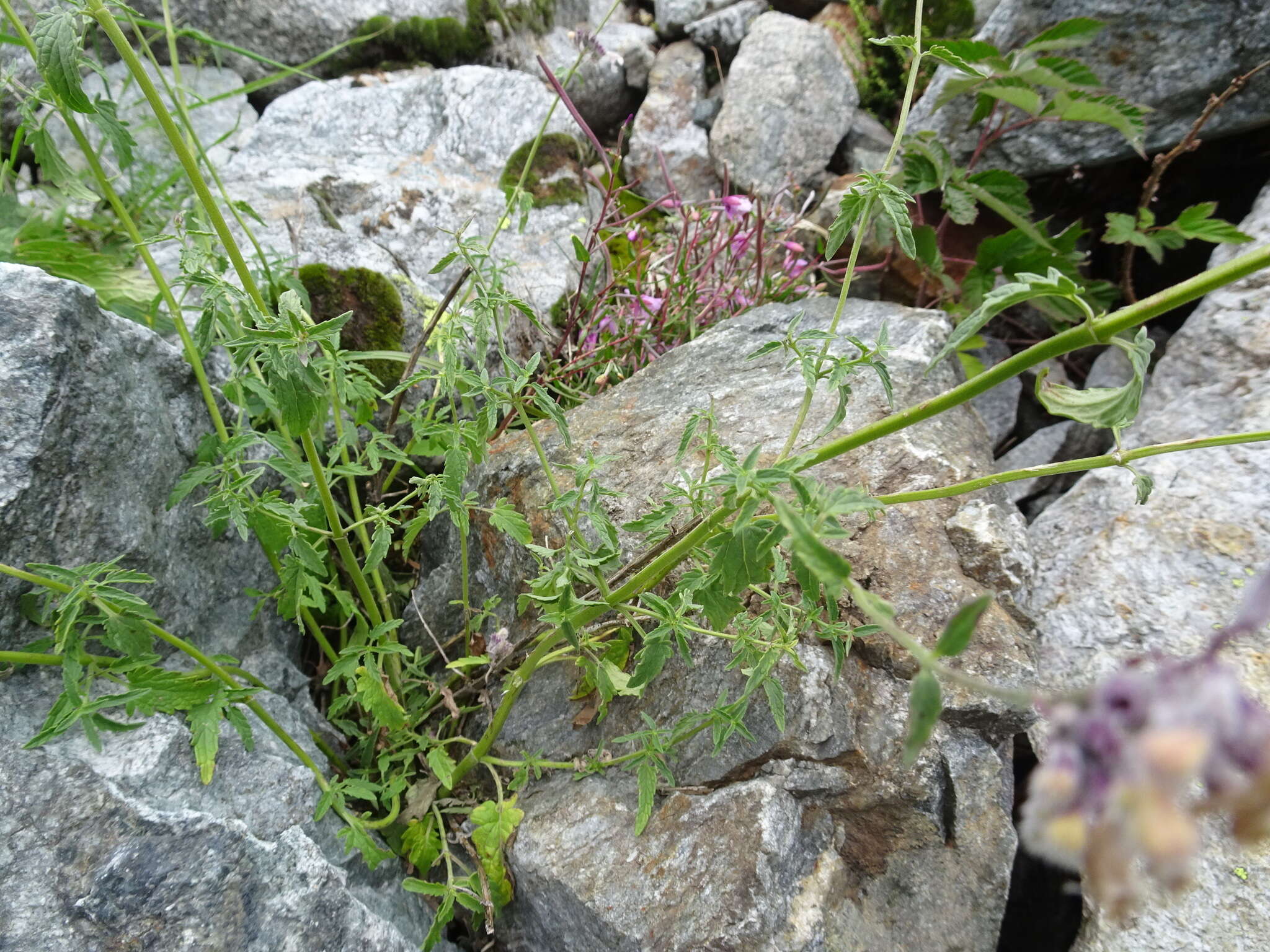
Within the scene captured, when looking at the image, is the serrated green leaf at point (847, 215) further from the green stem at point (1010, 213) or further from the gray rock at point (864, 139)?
the gray rock at point (864, 139)

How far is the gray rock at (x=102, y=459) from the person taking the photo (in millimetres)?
1690

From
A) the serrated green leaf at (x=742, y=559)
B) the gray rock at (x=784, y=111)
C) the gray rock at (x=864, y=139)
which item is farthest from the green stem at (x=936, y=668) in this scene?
the gray rock at (x=864, y=139)

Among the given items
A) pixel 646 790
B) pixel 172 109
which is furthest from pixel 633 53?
pixel 646 790

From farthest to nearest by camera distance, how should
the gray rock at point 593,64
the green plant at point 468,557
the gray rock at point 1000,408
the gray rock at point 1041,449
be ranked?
the gray rock at point 593,64 < the gray rock at point 1000,408 < the gray rock at point 1041,449 < the green plant at point 468,557

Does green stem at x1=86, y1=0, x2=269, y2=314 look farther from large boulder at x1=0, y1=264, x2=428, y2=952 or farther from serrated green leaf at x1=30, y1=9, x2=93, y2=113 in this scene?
large boulder at x1=0, y1=264, x2=428, y2=952

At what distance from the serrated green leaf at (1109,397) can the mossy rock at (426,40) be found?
4268 millimetres

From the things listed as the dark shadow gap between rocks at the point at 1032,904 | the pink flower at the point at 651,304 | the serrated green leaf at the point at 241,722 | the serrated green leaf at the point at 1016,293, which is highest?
the serrated green leaf at the point at 1016,293

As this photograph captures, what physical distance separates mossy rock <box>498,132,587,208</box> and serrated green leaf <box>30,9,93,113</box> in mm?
2285

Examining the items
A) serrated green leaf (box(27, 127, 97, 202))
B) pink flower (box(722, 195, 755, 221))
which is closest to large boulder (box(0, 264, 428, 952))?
serrated green leaf (box(27, 127, 97, 202))

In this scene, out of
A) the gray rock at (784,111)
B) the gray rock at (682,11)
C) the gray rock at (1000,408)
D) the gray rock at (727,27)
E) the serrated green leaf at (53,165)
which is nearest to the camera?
the serrated green leaf at (53,165)

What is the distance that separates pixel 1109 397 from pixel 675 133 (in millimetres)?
3867

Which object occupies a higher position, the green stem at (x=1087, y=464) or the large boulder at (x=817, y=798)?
the green stem at (x=1087, y=464)

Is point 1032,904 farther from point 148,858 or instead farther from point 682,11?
point 682,11

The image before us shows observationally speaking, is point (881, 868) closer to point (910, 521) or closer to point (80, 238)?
point (910, 521)
